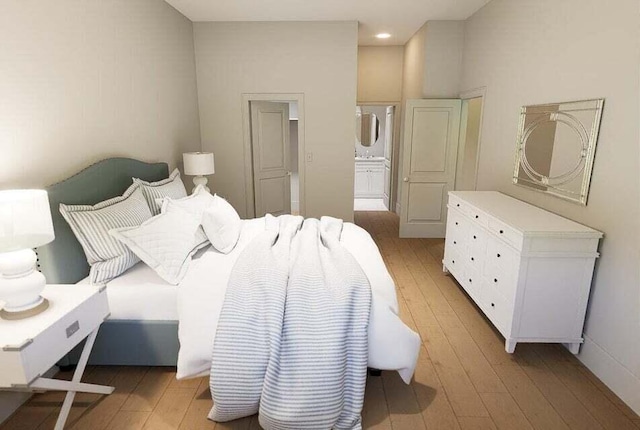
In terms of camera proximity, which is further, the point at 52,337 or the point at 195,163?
the point at 195,163

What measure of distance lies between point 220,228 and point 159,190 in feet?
2.43

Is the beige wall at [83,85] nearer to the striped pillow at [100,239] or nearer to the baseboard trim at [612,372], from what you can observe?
the striped pillow at [100,239]

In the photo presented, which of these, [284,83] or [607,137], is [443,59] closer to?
[284,83]

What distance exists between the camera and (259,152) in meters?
5.31

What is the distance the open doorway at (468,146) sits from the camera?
4996 millimetres

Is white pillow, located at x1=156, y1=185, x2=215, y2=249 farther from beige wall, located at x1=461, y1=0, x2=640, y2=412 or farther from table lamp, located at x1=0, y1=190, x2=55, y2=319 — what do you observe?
beige wall, located at x1=461, y1=0, x2=640, y2=412

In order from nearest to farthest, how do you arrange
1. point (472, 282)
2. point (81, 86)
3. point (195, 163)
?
1. point (81, 86)
2. point (472, 282)
3. point (195, 163)

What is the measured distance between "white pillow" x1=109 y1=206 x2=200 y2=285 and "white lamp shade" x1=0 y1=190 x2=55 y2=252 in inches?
22.2

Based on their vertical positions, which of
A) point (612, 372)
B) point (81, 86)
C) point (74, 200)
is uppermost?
point (81, 86)

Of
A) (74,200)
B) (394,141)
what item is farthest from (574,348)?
(394,141)

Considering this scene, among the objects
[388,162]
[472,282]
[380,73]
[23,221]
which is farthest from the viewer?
[388,162]

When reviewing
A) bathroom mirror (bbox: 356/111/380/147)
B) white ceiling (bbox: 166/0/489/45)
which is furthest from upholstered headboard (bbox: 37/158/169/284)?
bathroom mirror (bbox: 356/111/380/147)

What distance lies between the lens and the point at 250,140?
5.14 m

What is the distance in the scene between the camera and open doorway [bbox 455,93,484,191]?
4996 mm
